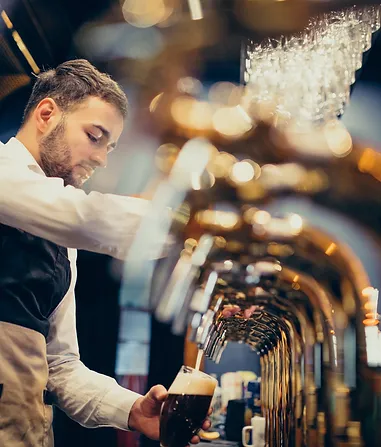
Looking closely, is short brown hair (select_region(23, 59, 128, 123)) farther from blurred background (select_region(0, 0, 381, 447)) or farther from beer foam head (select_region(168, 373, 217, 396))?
beer foam head (select_region(168, 373, 217, 396))

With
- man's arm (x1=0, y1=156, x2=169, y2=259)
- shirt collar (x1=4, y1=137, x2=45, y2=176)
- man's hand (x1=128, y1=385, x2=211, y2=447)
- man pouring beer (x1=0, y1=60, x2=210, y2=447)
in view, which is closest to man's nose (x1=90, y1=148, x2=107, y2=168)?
man pouring beer (x1=0, y1=60, x2=210, y2=447)

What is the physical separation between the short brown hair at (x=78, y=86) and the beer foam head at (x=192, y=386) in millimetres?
526

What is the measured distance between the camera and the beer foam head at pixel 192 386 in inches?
32.0

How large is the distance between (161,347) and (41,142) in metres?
0.47

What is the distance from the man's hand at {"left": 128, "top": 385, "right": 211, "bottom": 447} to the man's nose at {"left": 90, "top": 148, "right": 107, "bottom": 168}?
0.44 metres

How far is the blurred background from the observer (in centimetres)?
90

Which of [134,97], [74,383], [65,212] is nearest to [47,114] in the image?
[134,97]

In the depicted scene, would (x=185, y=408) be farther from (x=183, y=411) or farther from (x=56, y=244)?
(x=56, y=244)

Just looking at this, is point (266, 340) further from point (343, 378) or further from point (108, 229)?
point (108, 229)

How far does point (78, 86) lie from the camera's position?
106 cm

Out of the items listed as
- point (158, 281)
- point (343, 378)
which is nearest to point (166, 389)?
point (158, 281)

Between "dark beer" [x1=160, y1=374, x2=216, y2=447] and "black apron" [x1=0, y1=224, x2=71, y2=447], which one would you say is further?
"black apron" [x1=0, y1=224, x2=71, y2=447]

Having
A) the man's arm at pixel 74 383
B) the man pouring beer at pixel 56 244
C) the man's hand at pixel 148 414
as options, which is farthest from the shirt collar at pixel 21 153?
the man's hand at pixel 148 414

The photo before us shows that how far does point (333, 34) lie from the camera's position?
865mm
